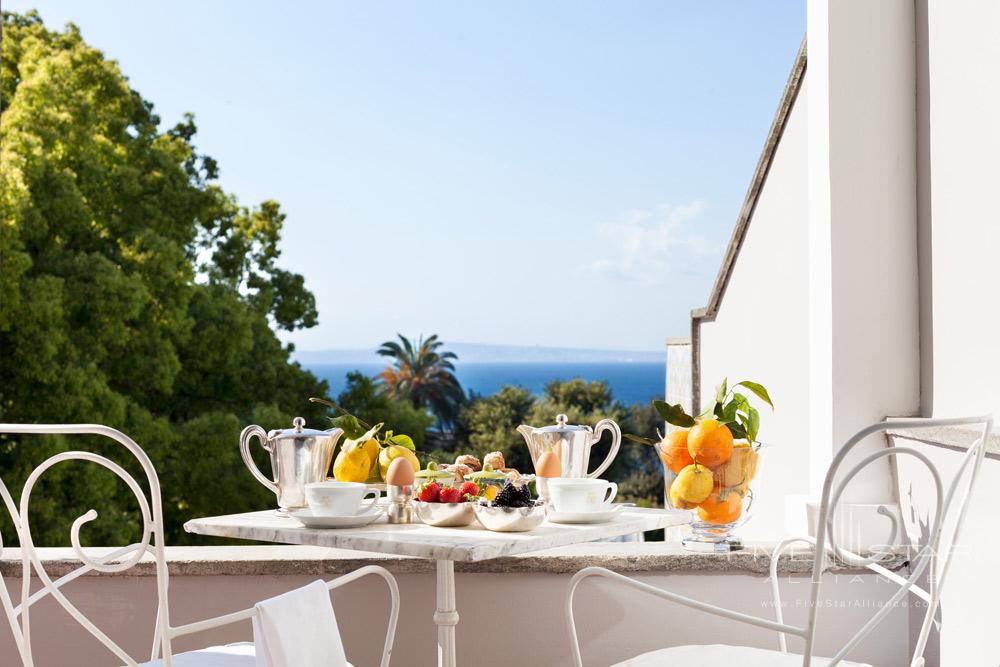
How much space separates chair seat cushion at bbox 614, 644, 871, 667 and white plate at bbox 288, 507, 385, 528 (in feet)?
1.41

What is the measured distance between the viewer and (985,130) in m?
1.68

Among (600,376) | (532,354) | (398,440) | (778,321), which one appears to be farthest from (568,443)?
(600,376)

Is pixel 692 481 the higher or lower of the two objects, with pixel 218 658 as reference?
higher

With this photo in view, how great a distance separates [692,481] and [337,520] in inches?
26.8

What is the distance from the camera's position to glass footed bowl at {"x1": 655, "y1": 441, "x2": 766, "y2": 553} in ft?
5.89

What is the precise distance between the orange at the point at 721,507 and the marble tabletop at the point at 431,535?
0.89 feet

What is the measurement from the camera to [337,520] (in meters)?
1.45

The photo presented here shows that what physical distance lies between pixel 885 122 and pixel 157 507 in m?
1.64

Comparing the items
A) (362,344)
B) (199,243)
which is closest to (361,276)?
(362,344)

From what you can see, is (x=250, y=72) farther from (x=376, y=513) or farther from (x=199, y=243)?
(x=376, y=513)

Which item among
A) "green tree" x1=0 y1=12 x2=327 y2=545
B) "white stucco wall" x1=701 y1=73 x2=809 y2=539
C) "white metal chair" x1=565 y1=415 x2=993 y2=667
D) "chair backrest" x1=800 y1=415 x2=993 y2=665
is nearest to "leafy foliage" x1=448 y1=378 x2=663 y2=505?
"green tree" x1=0 y1=12 x2=327 y2=545

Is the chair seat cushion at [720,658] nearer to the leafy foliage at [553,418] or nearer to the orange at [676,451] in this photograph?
the orange at [676,451]

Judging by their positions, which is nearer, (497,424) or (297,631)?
(297,631)

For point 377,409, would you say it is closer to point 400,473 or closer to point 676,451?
point 676,451
